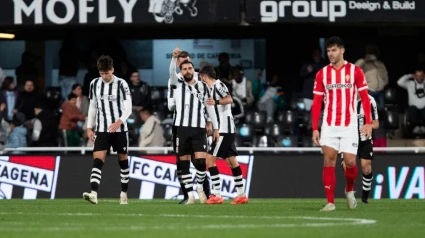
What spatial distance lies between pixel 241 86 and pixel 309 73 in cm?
136

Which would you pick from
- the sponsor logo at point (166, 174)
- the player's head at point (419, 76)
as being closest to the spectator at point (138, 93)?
the sponsor logo at point (166, 174)

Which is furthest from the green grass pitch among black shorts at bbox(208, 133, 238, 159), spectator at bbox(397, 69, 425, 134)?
spectator at bbox(397, 69, 425, 134)

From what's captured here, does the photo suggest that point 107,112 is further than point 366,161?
No

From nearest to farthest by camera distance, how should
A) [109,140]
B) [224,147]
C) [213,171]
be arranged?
1. [109,140]
2. [224,147]
3. [213,171]

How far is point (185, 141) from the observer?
16219 mm

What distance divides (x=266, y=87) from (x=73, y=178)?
5190 mm

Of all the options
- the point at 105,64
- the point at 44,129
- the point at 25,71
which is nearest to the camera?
the point at 105,64

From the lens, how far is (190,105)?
53.3ft

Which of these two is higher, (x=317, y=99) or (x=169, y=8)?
(x=169, y=8)

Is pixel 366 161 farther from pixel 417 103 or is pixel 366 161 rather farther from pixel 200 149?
pixel 417 103

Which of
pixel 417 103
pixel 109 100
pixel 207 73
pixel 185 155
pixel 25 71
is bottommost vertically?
pixel 185 155

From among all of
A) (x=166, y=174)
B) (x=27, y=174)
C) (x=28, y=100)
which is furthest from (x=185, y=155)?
(x=28, y=100)

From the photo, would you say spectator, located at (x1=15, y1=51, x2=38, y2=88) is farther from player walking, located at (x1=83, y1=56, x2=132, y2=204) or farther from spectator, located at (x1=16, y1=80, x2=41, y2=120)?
player walking, located at (x1=83, y1=56, x2=132, y2=204)

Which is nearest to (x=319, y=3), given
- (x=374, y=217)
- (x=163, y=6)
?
(x=163, y=6)
